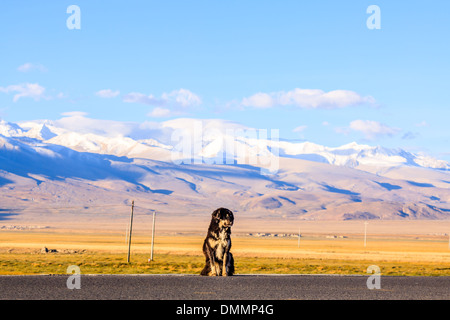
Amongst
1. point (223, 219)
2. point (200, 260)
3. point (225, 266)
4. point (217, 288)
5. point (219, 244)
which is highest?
point (223, 219)

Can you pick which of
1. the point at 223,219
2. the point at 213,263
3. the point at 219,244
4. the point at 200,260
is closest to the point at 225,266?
the point at 213,263

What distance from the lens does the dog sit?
24016 mm

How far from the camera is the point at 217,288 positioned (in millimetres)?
20297

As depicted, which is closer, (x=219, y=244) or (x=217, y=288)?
(x=217, y=288)

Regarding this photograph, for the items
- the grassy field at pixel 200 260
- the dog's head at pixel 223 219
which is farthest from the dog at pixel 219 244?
the grassy field at pixel 200 260

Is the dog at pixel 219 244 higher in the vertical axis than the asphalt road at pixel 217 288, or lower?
higher

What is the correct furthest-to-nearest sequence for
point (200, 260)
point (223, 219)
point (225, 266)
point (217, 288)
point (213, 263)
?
point (200, 260) → point (213, 263) → point (225, 266) → point (223, 219) → point (217, 288)

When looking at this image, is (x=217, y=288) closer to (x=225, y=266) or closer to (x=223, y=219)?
(x=225, y=266)

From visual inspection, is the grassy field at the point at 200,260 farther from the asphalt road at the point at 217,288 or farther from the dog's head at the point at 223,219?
the asphalt road at the point at 217,288

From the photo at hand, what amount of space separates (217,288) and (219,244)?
151 inches

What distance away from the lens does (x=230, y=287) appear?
67.6 ft

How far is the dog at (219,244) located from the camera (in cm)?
2402

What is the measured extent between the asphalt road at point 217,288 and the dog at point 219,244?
0.70 meters
